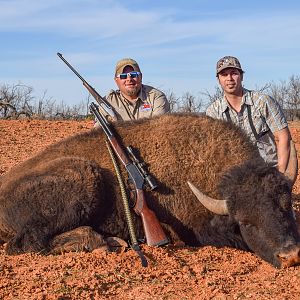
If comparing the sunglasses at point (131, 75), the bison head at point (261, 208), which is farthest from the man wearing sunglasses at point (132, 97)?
the bison head at point (261, 208)

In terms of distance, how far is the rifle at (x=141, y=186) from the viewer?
256 inches

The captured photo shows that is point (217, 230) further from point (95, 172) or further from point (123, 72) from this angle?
point (123, 72)

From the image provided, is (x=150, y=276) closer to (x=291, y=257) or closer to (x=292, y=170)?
(x=291, y=257)

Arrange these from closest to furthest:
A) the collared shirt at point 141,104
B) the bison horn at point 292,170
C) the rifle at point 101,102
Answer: the bison horn at point 292,170, the rifle at point 101,102, the collared shirt at point 141,104

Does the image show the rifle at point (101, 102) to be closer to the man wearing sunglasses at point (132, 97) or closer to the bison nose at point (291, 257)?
the man wearing sunglasses at point (132, 97)

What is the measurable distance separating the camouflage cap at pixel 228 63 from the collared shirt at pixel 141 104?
136cm

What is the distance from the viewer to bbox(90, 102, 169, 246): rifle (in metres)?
6.51

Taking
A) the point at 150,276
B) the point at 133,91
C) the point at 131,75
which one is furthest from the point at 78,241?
the point at 131,75

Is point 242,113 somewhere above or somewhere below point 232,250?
above

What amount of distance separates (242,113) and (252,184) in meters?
2.24

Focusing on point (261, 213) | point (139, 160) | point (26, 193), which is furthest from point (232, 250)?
point (26, 193)

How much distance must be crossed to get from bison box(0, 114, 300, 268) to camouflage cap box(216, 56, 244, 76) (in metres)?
1.12

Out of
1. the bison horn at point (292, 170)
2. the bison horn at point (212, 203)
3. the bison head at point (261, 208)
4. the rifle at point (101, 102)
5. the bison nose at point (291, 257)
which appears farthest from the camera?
the rifle at point (101, 102)

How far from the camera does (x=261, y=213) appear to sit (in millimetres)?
6020
